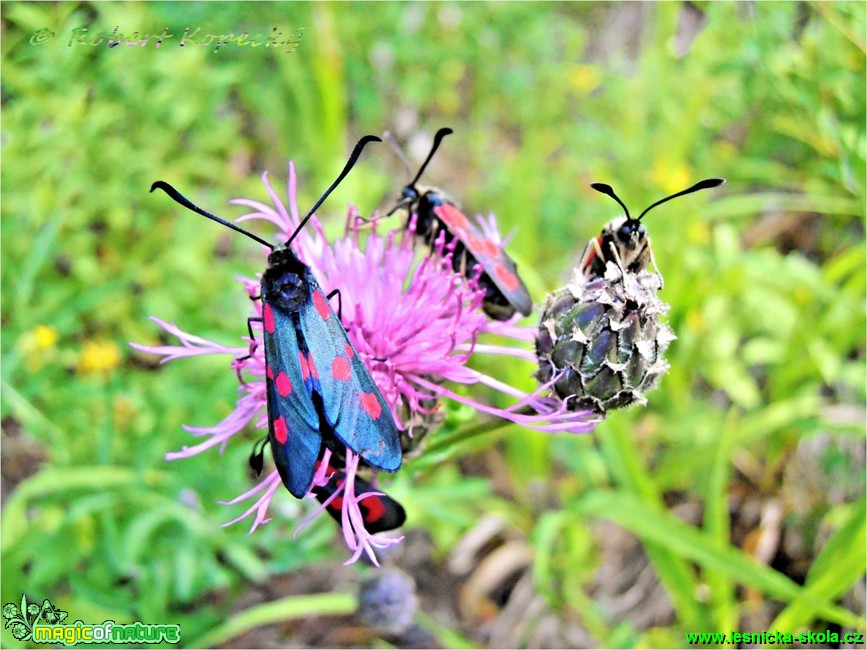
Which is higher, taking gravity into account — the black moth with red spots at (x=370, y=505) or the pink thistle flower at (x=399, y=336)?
the pink thistle flower at (x=399, y=336)

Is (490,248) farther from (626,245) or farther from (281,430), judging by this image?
(281,430)

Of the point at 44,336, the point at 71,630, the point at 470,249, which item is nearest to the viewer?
the point at 470,249

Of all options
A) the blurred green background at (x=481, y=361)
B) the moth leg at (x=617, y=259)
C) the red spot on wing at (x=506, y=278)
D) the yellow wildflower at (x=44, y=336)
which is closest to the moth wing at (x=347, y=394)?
the blurred green background at (x=481, y=361)

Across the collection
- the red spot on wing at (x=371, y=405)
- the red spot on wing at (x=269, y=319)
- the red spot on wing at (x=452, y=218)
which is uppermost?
the red spot on wing at (x=452, y=218)

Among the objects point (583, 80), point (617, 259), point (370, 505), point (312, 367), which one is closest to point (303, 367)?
point (312, 367)

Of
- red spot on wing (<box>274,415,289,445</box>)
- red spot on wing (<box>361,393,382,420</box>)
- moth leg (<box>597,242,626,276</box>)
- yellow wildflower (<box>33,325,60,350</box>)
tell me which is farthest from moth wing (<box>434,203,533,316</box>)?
yellow wildflower (<box>33,325,60,350</box>)

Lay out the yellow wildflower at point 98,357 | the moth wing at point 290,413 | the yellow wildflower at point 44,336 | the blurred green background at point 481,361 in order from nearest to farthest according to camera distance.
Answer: the moth wing at point 290,413 → the blurred green background at point 481,361 → the yellow wildflower at point 44,336 → the yellow wildflower at point 98,357

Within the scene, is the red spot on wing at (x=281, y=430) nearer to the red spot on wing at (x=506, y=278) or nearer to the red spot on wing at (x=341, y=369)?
the red spot on wing at (x=341, y=369)

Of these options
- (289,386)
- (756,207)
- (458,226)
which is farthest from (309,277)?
(756,207)
